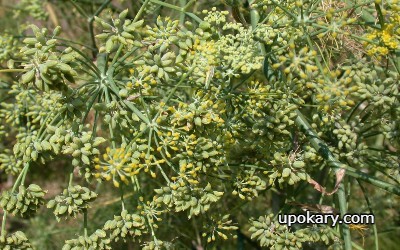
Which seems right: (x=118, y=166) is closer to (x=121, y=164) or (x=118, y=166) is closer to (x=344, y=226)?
(x=121, y=164)

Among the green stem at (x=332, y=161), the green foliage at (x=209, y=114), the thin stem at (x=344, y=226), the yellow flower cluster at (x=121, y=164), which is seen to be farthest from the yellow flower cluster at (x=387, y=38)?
the yellow flower cluster at (x=121, y=164)

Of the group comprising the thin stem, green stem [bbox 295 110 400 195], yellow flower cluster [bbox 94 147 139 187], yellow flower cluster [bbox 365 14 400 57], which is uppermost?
yellow flower cluster [bbox 365 14 400 57]

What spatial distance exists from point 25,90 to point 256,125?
1081 millimetres

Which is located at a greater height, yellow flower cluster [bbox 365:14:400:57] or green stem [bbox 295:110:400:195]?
yellow flower cluster [bbox 365:14:400:57]

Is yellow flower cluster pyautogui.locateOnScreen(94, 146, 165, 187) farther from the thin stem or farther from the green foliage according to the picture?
the thin stem

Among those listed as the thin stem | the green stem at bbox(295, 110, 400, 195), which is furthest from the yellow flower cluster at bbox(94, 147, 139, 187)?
the thin stem

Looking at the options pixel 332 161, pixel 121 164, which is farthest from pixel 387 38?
pixel 121 164

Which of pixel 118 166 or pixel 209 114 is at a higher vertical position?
pixel 209 114

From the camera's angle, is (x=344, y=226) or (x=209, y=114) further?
(x=344, y=226)

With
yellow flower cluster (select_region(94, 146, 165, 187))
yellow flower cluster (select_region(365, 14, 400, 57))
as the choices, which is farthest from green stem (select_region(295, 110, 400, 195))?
yellow flower cluster (select_region(94, 146, 165, 187))

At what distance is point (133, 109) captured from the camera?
5.75 feet

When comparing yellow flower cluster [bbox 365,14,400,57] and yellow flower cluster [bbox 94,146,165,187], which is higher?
yellow flower cluster [bbox 365,14,400,57]

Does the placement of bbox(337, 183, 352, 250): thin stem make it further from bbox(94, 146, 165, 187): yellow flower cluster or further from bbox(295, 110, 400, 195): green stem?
bbox(94, 146, 165, 187): yellow flower cluster

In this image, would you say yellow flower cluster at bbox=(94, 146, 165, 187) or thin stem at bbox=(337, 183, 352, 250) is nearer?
yellow flower cluster at bbox=(94, 146, 165, 187)
